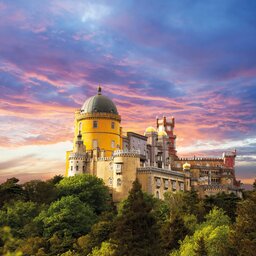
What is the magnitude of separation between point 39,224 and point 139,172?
21.9m

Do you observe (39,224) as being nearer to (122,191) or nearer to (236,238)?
(122,191)

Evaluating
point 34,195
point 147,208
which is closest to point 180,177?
point 34,195

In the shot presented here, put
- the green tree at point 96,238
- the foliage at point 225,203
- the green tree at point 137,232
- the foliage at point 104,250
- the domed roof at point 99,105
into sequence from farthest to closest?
the domed roof at point 99,105
the foliage at point 225,203
the green tree at point 96,238
the foliage at point 104,250
the green tree at point 137,232

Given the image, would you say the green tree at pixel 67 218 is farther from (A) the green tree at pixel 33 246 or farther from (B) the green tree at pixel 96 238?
(B) the green tree at pixel 96 238

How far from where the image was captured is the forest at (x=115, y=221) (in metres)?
41.6

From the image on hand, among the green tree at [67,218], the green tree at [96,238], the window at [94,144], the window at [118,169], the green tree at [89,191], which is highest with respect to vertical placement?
the window at [94,144]

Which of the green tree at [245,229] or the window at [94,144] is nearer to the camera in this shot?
the green tree at [245,229]

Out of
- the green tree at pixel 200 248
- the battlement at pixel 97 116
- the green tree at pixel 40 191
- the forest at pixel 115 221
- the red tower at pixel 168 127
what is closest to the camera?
the forest at pixel 115 221

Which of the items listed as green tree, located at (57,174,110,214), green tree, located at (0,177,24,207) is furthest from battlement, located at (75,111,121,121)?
green tree, located at (0,177,24,207)

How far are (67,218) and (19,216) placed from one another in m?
8.28

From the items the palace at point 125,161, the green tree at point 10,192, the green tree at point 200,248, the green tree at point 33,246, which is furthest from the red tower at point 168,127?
the green tree at point 200,248

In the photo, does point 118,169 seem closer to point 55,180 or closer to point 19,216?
point 55,180

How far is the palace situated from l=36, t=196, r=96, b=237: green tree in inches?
491

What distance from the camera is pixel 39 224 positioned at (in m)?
Result: 74.2
